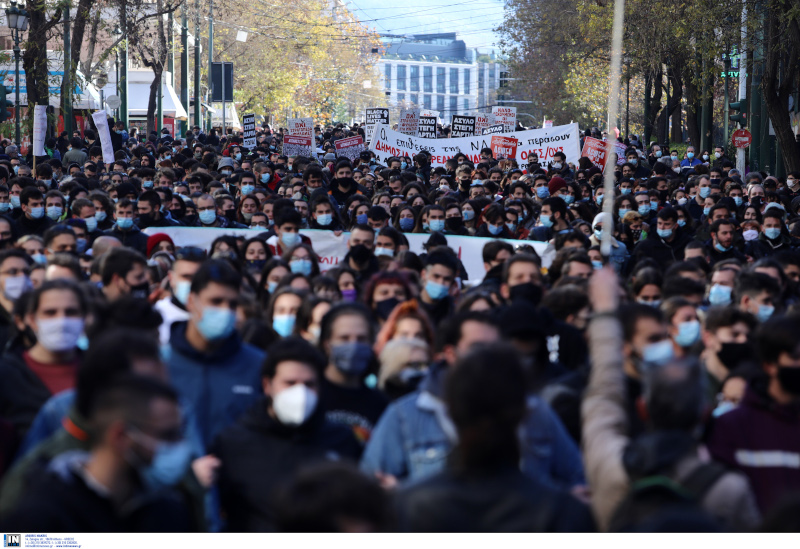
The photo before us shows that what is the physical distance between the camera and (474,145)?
24281 mm

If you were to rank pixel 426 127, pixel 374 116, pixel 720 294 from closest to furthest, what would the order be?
pixel 720 294 < pixel 374 116 < pixel 426 127

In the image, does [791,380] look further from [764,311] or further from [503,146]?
[503,146]

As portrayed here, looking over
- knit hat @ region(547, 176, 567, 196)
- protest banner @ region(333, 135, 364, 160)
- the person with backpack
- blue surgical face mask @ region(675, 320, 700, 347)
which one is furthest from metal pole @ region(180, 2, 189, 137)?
the person with backpack

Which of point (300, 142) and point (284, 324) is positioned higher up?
point (300, 142)

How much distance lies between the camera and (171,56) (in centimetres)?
5447

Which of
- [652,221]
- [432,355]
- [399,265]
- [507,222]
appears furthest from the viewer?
[652,221]

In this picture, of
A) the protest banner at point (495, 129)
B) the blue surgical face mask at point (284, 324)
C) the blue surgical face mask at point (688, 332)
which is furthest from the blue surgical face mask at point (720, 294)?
the protest banner at point (495, 129)

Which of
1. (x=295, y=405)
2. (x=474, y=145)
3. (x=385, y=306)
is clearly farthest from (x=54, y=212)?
(x=474, y=145)

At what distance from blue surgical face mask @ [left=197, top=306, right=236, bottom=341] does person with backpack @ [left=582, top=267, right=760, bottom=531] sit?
183cm

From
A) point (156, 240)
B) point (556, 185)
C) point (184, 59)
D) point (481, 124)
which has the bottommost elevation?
point (156, 240)

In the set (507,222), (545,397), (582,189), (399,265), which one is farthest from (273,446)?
(582,189)

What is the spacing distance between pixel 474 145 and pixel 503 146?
0.60 meters

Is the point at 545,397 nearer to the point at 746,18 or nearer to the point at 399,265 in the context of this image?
the point at 399,265

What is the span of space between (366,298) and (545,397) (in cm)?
249
